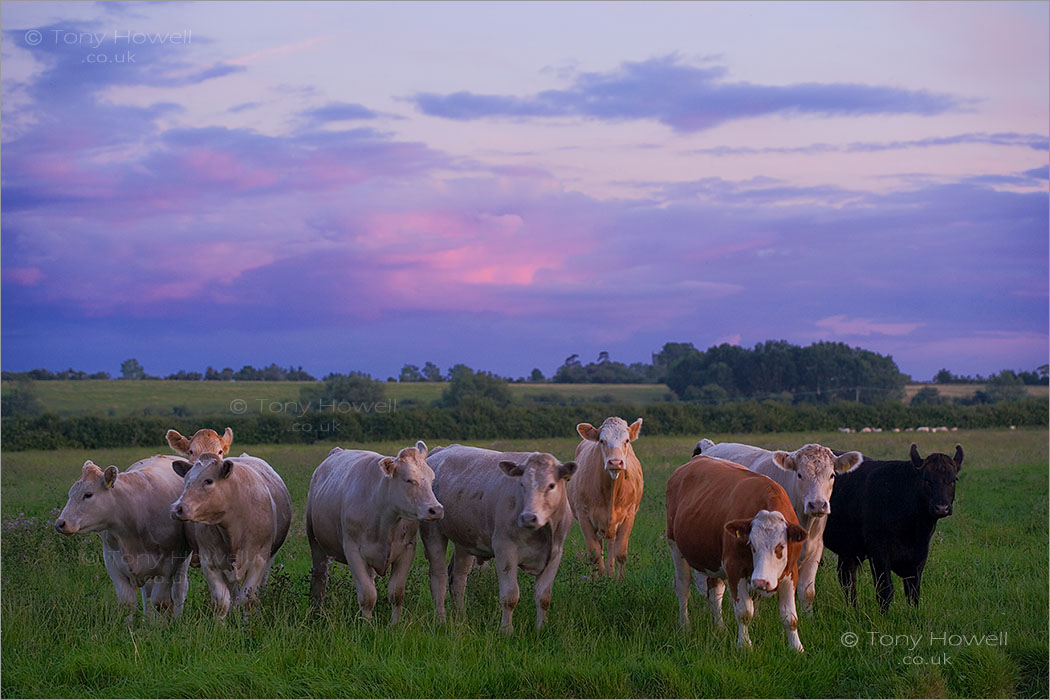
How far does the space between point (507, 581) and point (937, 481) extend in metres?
4.39

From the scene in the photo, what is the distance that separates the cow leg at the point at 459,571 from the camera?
1011 cm

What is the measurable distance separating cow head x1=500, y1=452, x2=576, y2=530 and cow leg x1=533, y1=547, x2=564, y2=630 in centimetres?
43

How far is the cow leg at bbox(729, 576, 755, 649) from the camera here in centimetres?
817

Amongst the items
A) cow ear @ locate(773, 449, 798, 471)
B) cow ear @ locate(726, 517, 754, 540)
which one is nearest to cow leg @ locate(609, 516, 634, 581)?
cow ear @ locate(773, 449, 798, 471)

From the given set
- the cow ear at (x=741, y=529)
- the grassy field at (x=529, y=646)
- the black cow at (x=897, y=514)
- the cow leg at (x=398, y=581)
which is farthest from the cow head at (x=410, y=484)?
the black cow at (x=897, y=514)

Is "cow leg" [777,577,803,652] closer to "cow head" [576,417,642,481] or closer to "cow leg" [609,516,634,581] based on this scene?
"cow head" [576,417,642,481]

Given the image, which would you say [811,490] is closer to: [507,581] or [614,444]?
[614,444]

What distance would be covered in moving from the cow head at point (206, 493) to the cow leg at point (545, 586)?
3199 mm

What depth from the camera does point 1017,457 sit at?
3133 cm

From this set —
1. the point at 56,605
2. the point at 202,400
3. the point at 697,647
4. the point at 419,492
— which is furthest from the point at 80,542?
the point at 202,400

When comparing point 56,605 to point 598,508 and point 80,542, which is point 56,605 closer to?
point 80,542

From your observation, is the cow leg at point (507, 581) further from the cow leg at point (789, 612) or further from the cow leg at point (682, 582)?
the cow leg at point (789, 612)

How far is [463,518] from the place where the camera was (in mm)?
9609

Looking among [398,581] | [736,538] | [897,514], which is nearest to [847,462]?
[897,514]
